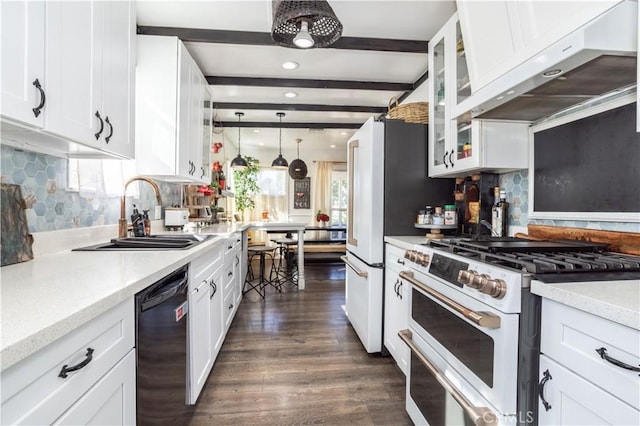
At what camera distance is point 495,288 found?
3.43 feet

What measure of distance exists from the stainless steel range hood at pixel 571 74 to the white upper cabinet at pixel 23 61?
175 centimetres

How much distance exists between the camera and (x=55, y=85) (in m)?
1.14

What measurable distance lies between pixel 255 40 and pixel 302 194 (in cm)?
538

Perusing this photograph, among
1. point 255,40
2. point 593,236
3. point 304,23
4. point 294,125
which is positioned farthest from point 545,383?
point 294,125

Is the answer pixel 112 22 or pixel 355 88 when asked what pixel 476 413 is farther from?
pixel 355 88

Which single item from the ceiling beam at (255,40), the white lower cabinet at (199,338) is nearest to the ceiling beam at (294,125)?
the ceiling beam at (255,40)

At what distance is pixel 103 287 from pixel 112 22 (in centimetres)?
132

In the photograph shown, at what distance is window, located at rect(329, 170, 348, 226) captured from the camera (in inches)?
313

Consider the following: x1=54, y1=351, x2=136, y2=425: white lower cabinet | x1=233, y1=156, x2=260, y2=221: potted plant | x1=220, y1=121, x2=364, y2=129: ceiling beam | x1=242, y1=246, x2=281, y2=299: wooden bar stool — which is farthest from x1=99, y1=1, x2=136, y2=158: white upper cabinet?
x1=233, y1=156, x2=260, y2=221: potted plant

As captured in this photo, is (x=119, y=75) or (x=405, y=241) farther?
(x=405, y=241)

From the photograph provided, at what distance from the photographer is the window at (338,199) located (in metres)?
7.96

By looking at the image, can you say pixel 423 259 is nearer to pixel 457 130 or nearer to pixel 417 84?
pixel 457 130

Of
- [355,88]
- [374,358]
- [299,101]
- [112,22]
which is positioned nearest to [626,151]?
[374,358]

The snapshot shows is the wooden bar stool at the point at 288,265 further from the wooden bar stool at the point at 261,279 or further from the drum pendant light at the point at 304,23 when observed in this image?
the drum pendant light at the point at 304,23
